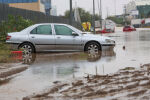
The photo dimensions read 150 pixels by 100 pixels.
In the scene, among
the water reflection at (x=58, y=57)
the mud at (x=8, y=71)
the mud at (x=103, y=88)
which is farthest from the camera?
the water reflection at (x=58, y=57)

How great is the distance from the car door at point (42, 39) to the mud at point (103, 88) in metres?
8.32

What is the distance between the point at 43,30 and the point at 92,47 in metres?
2.33

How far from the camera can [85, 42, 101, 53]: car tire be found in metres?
17.9

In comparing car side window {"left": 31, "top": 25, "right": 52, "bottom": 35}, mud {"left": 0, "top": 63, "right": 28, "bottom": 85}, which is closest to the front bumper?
car side window {"left": 31, "top": 25, "right": 52, "bottom": 35}

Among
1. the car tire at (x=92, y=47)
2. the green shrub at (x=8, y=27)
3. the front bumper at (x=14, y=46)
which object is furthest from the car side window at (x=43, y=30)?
the car tire at (x=92, y=47)

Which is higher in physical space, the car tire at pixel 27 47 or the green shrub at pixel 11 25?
the green shrub at pixel 11 25

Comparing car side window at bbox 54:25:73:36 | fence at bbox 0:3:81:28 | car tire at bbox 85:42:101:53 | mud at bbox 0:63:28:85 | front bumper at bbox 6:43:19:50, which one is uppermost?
fence at bbox 0:3:81:28

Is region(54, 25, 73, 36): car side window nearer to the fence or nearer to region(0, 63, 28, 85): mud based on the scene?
region(0, 63, 28, 85): mud

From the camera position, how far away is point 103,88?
7.68 metres

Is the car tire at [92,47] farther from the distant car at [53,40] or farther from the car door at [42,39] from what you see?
the car door at [42,39]

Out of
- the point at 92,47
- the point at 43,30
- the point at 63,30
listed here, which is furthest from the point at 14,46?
the point at 92,47

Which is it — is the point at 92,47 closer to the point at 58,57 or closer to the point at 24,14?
the point at 58,57

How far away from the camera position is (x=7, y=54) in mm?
16516

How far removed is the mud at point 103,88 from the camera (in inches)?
272
